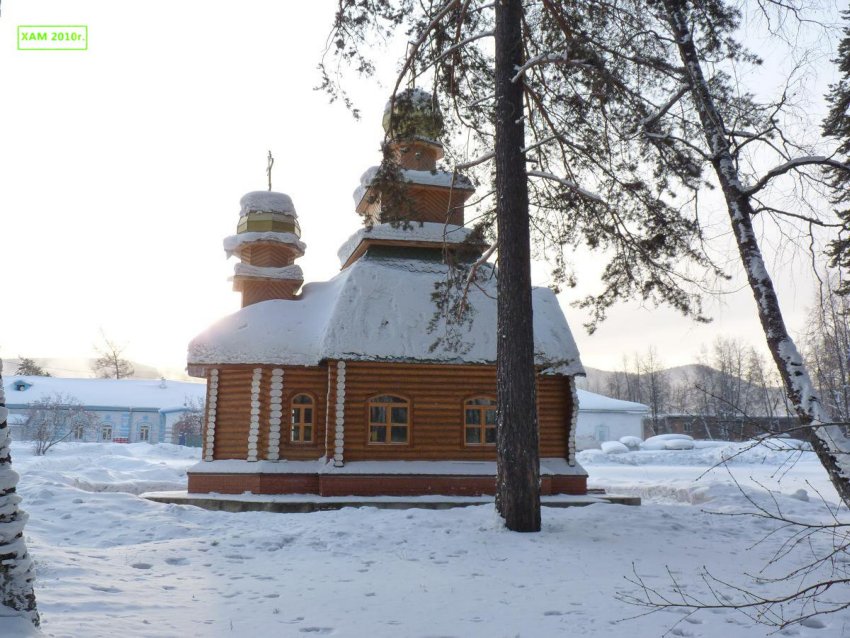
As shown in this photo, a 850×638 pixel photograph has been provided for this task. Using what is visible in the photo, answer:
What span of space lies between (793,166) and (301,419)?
11204 millimetres

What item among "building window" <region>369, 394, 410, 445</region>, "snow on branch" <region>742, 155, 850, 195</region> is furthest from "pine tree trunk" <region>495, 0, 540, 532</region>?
"building window" <region>369, 394, 410, 445</region>

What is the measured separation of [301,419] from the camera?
575 inches

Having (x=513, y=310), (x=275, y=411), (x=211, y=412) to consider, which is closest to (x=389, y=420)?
(x=275, y=411)

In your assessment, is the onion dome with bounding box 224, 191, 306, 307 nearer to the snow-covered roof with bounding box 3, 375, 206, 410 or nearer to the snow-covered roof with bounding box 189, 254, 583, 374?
the snow-covered roof with bounding box 189, 254, 583, 374

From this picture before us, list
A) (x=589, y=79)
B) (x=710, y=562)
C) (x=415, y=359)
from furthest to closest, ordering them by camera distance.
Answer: (x=415, y=359), (x=589, y=79), (x=710, y=562)

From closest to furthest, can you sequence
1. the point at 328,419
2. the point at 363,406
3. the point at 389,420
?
1. the point at 328,419
2. the point at 363,406
3. the point at 389,420

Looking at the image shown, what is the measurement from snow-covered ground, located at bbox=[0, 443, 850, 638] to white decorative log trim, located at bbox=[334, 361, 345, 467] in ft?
9.03

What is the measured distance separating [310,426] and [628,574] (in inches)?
369

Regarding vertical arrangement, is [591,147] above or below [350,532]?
above

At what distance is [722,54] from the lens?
9.07m

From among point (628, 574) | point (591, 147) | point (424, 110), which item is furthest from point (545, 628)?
point (424, 110)

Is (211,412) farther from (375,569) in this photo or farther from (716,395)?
(716,395)

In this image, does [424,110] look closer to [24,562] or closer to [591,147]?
[591,147]

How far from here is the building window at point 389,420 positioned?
14273 millimetres
